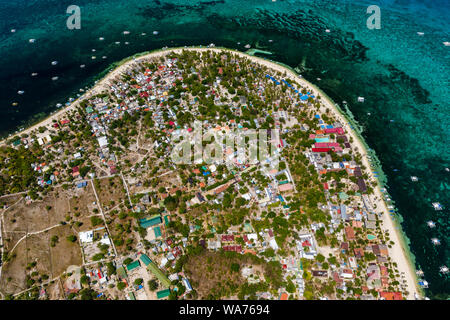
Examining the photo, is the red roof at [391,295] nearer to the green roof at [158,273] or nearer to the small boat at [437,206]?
the small boat at [437,206]

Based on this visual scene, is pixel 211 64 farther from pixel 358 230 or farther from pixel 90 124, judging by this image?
pixel 358 230

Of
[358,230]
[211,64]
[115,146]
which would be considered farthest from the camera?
[211,64]

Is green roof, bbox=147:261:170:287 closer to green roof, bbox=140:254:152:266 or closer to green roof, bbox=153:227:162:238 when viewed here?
green roof, bbox=140:254:152:266

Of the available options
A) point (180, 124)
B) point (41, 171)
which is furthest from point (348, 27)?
point (41, 171)

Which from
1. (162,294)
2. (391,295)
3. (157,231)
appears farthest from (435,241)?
(157,231)

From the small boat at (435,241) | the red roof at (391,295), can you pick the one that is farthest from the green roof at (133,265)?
the small boat at (435,241)

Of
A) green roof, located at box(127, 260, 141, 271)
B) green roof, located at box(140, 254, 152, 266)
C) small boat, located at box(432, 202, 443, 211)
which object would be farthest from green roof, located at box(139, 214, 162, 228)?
small boat, located at box(432, 202, 443, 211)

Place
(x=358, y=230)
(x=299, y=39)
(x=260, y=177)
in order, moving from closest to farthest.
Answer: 1. (x=358, y=230)
2. (x=260, y=177)
3. (x=299, y=39)

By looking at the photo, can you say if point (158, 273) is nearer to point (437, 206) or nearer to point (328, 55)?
point (437, 206)
